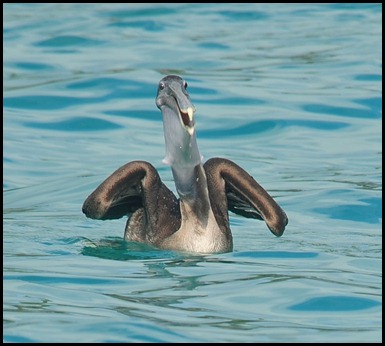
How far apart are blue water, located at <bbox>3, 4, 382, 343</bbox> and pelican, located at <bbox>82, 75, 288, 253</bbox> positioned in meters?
0.14

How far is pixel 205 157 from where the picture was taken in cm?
1441

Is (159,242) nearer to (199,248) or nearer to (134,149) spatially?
(199,248)

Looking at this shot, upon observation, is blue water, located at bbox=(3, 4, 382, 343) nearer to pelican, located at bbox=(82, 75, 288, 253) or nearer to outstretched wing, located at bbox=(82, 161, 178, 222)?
pelican, located at bbox=(82, 75, 288, 253)

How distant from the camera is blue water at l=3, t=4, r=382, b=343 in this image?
819 cm

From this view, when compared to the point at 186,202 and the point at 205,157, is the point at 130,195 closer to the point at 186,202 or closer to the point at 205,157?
the point at 186,202

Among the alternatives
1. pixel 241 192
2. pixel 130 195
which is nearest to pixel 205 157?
pixel 130 195

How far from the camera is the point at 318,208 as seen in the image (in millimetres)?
12031

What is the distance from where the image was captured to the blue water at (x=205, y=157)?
26.9ft

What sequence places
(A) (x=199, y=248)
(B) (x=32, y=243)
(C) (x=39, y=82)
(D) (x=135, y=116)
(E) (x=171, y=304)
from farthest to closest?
(C) (x=39, y=82) < (D) (x=135, y=116) < (B) (x=32, y=243) < (A) (x=199, y=248) < (E) (x=171, y=304)

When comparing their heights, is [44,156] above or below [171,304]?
above

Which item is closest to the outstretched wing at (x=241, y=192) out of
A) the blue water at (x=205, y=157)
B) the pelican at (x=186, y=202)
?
the pelican at (x=186, y=202)

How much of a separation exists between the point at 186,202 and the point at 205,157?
477cm

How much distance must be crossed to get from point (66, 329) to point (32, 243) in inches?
106

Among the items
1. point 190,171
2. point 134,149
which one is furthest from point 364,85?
point 190,171
